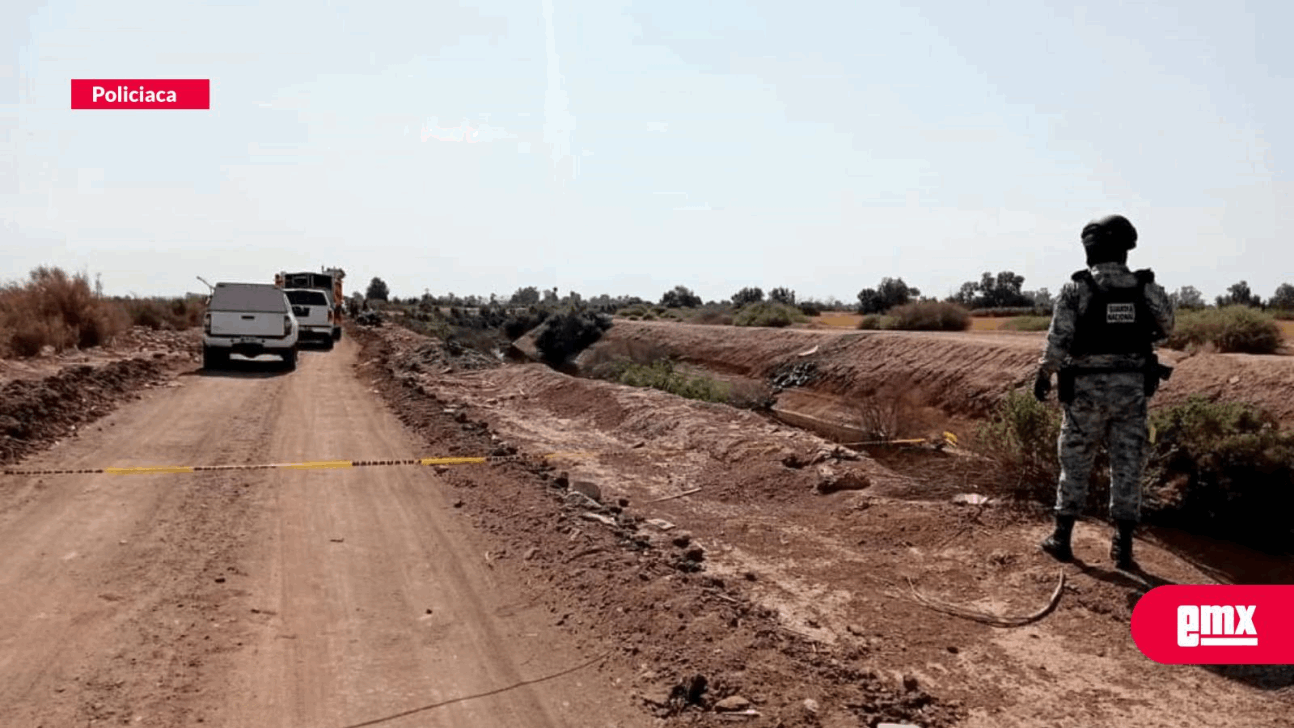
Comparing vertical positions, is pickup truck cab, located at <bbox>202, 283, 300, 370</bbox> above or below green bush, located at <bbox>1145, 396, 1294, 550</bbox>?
above

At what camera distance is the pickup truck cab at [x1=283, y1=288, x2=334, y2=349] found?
1144 inches

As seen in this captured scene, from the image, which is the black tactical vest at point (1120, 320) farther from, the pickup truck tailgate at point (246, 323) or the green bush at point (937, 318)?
the green bush at point (937, 318)

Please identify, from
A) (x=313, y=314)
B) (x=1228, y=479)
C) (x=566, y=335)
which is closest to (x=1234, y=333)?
(x=1228, y=479)

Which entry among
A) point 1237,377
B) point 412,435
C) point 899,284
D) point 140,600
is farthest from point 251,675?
point 899,284

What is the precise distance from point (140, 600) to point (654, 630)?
3.22 meters

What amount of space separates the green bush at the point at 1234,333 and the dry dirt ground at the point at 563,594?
1412 centimetres

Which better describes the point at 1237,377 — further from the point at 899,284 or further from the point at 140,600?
the point at 899,284

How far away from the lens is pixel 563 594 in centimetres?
552

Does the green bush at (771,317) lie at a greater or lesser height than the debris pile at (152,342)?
greater

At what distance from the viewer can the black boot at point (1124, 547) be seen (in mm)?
5789

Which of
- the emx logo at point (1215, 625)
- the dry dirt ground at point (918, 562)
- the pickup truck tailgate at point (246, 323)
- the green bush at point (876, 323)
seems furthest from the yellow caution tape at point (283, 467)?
the green bush at point (876, 323)

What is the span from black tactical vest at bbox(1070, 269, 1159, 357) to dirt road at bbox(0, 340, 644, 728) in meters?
4.20

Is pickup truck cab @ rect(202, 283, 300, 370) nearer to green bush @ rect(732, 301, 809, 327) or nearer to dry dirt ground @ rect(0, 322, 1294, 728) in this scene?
dry dirt ground @ rect(0, 322, 1294, 728)

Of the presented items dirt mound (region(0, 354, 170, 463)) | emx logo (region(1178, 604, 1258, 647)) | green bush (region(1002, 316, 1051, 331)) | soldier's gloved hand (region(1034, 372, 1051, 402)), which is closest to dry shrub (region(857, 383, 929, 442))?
soldier's gloved hand (region(1034, 372, 1051, 402))
